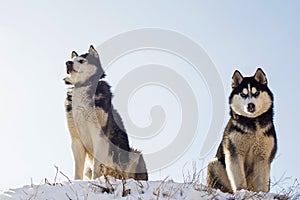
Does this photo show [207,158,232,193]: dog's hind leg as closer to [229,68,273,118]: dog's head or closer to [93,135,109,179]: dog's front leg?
[229,68,273,118]: dog's head

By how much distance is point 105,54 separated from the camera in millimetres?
11461

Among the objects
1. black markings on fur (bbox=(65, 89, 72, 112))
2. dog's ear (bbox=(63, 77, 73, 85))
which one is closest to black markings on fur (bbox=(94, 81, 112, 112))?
black markings on fur (bbox=(65, 89, 72, 112))

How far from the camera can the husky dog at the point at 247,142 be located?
9023mm

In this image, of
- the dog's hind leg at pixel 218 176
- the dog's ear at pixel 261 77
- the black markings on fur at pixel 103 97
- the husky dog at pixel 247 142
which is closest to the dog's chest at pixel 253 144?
the husky dog at pixel 247 142

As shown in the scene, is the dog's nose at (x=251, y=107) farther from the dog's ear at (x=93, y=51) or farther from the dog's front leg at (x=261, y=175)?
the dog's ear at (x=93, y=51)

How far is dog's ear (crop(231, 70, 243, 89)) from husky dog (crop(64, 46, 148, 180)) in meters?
2.58

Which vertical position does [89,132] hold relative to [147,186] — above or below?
above

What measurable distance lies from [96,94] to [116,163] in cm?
157

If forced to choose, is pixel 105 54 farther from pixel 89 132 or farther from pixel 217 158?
pixel 217 158

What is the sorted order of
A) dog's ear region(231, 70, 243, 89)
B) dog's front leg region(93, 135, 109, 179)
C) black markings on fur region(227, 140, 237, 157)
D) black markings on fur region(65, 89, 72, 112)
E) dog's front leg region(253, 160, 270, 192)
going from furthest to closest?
black markings on fur region(65, 89, 72, 112), dog's ear region(231, 70, 243, 89), dog's front leg region(93, 135, 109, 179), black markings on fur region(227, 140, 237, 157), dog's front leg region(253, 160, 270, 192)

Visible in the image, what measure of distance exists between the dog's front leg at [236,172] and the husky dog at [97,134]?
208 cm

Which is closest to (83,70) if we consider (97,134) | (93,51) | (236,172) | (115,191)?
(93,51)

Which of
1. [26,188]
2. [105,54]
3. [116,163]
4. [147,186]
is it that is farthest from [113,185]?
[105,54]

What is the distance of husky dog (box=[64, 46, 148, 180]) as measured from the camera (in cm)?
978
